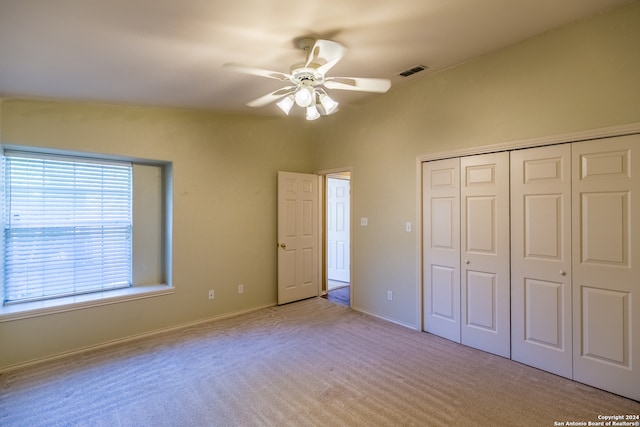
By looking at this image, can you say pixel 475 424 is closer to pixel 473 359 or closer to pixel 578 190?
pixel 473 359

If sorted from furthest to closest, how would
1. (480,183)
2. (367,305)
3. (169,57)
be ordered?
(367,305), (480,183), (169,57)

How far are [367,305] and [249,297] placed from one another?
5.50 ft

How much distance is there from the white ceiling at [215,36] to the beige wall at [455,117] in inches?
8.6

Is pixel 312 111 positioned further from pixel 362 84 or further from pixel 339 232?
pixel 339 232

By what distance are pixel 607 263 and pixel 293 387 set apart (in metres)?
2.68

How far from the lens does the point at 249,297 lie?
4.34 metres

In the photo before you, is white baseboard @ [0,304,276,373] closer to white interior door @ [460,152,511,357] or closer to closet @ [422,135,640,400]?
closet @ [422,135,640,400]

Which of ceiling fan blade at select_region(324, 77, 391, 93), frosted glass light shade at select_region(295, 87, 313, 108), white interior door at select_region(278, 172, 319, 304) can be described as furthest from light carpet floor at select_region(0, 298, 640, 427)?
ceiling fan blade at select_region(324, 77, 391, 93)

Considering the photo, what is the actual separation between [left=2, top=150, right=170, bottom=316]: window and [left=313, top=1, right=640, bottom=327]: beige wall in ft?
8.54

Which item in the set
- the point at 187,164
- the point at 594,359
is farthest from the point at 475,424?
the point at 187,164

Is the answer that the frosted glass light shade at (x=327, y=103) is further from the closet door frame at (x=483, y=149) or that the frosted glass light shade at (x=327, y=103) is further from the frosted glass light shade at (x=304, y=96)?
the closet door frame at (x=483, y=149)

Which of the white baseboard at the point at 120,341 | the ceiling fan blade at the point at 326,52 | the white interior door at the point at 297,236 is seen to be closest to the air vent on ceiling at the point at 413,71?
the ceiling fan blade at the point at 326,52

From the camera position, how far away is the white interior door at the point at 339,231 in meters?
6.20

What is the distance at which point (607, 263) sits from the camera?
2389mm
